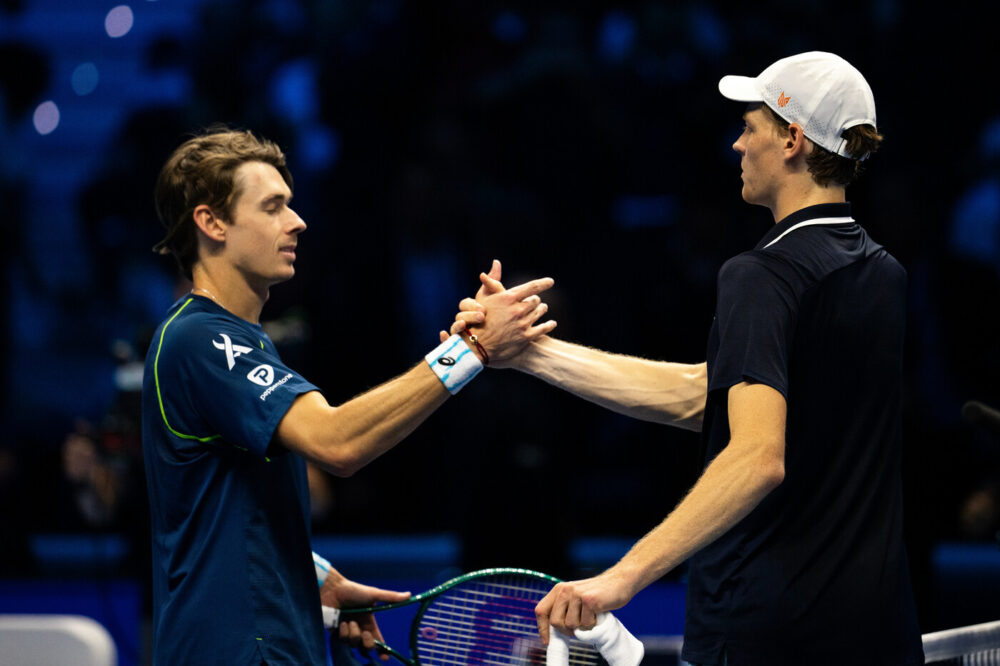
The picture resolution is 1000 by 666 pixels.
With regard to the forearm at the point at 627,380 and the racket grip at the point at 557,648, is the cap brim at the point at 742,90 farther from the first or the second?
the racket grip at the point at 557,648

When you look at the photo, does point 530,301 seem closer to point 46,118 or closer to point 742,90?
point 742,90

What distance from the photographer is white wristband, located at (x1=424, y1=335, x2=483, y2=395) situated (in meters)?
2.44

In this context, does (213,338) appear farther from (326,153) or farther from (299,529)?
(326,153)

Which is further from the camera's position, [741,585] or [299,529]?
[299,529]

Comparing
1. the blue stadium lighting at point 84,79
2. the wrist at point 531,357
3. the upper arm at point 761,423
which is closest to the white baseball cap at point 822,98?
the upper arm at point 761,423

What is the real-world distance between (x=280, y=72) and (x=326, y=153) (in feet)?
1.74

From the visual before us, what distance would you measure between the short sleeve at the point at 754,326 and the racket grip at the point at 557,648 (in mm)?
519

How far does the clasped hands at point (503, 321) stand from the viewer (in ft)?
8.80

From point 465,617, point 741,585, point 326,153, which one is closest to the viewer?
point 741,585

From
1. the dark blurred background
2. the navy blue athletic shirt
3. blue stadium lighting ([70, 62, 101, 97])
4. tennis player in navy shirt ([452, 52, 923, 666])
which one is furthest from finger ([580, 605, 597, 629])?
blue stadium lighting ([70, 62, 101, 97])

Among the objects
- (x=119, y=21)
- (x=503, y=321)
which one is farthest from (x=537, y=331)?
(x=119, y=21)

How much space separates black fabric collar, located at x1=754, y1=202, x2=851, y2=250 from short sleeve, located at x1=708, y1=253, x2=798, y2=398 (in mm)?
136

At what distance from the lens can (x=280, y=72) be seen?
21.5 ft

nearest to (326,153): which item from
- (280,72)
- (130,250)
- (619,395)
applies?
(280,72)
